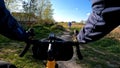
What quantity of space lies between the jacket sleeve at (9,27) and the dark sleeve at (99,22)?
383 millimetres

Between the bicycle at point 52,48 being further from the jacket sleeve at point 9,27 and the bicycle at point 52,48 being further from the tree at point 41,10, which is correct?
the tree at point 41,10

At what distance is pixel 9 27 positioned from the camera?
1373mm

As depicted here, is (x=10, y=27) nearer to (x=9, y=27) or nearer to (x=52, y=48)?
(x=9, y=27)

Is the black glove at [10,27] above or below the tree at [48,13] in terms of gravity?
above

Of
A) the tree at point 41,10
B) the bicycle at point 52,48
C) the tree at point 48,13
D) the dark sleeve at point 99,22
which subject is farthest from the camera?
the tree at point 48,13

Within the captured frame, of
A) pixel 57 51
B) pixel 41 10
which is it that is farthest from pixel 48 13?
pixel 57 51

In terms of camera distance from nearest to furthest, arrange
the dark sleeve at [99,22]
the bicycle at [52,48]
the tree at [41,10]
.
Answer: the dark sleeve at [99,22], the bicycle at [52,48], the tree at [41,10]

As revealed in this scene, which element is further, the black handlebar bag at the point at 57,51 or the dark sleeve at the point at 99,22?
the black handlebar bag at the point at 57,51

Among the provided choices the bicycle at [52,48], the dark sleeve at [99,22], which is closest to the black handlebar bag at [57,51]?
the bicycle at [52,48]

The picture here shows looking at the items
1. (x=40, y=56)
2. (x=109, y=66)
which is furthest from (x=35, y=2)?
(x=40, y=56)

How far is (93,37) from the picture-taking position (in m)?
1.47

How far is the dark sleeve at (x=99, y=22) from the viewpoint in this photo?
1271 mm

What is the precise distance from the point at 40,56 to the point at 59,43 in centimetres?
19

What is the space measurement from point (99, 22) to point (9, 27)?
520mm
